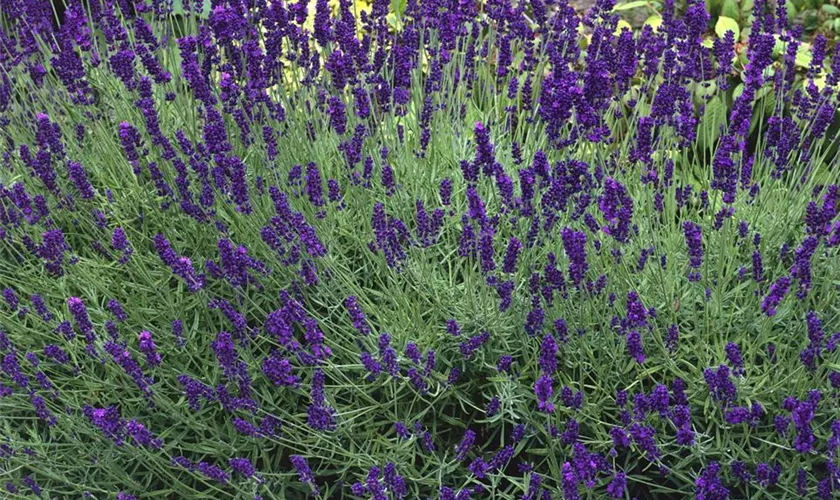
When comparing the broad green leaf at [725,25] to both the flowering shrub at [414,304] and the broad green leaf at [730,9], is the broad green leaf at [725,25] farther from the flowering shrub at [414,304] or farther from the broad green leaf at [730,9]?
the flowering shrub at [414,304]

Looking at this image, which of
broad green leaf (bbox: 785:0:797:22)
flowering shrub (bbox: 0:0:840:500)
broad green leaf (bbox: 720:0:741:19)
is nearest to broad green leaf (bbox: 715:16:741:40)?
broad green leaf (bbox: 720:0:741:19)

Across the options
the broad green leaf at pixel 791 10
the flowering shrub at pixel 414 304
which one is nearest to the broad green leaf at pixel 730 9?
the broad green leaf at pixel 791 10

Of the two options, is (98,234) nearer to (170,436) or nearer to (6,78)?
(170,436)

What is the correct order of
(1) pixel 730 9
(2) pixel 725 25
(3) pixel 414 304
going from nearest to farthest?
(3) pixel 414 304
(2) pixel 725 25
(1) pixel 730 9

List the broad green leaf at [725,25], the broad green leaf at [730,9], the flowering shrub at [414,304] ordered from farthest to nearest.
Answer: the broad green leaf at [730,9] → the broad green leaf at [725,25] → the flowering shrub at [414,304]

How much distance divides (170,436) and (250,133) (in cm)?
112

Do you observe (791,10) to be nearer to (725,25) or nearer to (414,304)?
(725,25)

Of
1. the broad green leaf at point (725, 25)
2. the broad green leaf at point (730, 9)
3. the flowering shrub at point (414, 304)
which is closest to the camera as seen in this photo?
the flowering shrub at point (414, 304)

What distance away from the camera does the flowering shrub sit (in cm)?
228

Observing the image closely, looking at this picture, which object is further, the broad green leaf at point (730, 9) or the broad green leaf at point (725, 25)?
the broad green leaf at point (730, 9)

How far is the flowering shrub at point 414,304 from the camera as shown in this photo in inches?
89.7

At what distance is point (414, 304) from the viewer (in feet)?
9.02

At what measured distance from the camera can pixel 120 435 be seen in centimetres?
226

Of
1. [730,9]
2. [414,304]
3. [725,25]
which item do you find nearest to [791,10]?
[730,9]
